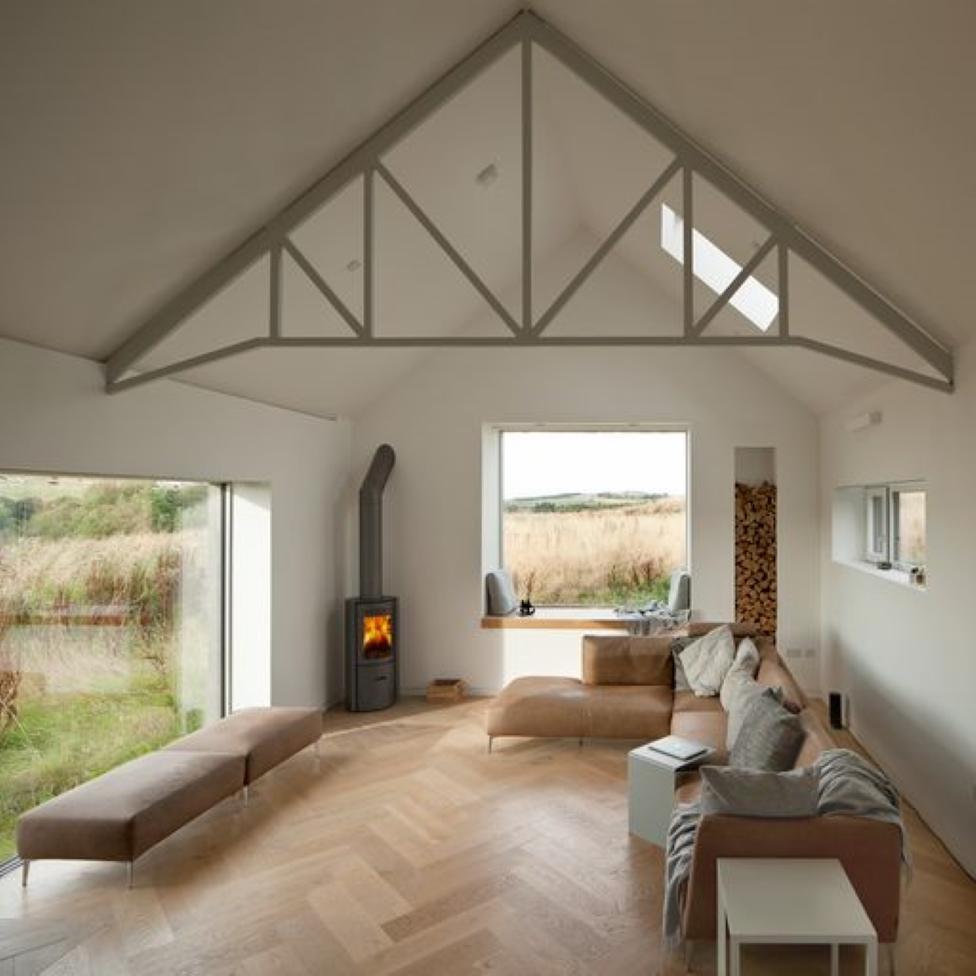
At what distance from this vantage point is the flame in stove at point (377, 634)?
6955 mm

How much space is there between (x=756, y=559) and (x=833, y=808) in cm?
472

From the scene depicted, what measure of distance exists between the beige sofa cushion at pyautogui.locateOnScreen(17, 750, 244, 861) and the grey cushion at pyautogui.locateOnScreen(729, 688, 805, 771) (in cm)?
289

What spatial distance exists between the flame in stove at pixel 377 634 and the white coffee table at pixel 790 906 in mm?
4488

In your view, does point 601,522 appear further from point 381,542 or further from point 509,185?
point 509,185

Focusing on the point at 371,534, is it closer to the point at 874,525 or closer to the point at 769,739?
the point at 769,739

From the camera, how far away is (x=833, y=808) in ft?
9.68

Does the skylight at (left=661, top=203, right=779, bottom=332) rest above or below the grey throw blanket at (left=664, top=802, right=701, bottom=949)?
above

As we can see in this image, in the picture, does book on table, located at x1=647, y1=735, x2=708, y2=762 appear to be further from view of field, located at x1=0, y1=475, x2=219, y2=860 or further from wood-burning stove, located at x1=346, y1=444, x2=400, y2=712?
view of field, located at x1=0, y1=475, x2=219, y2=860

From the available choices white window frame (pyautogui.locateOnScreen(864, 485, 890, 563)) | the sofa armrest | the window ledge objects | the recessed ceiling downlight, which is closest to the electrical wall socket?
the window ledge objects

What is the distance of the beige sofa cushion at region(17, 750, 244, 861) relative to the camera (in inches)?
145

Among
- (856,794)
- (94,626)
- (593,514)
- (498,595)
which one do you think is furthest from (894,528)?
(94,626)

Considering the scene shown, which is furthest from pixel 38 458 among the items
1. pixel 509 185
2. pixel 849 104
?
pixel 849 104

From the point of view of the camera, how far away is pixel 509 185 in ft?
18.1

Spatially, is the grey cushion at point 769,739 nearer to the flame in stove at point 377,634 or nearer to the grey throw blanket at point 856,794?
the grey throw blanket at point 856,794
